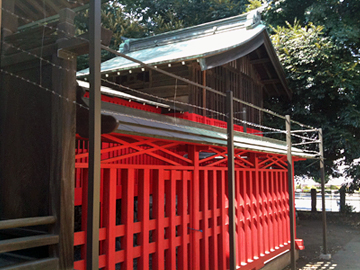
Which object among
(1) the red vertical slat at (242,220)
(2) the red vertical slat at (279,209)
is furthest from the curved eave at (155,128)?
(2) the red vertical slat at (279,209)

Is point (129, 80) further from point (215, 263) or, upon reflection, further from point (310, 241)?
point (310, 241)

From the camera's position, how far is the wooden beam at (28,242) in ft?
7.41

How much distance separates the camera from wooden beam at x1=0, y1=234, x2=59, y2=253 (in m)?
2.26

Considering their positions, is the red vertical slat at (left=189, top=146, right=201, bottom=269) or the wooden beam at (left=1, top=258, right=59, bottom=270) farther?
the red vertical slat at (left=189, top=146, right=201, bottom=269)

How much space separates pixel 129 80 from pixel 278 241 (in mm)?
5907

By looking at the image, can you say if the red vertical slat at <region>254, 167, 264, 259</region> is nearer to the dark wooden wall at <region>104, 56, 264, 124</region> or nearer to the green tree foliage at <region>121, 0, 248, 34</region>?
the dark wooden wall at <region>104, 56, 264, 124</region>

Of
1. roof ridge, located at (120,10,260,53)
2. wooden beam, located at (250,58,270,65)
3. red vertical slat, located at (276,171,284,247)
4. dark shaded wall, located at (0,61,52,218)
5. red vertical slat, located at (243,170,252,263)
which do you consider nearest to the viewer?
dark shaded wall, located at (0,61,52,218)

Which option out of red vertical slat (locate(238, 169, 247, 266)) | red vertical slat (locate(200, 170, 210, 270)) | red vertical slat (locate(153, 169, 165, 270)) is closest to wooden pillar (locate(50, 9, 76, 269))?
red vertical slat (locate(153, 169, 165, 270))

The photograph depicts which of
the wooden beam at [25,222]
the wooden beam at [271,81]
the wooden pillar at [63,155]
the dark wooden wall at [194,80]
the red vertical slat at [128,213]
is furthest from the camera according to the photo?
the wooden beam at [271,81]

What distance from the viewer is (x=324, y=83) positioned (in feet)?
45.2

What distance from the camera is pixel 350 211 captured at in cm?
1719

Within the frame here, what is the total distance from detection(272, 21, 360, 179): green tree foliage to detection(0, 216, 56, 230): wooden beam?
1265 centimetres

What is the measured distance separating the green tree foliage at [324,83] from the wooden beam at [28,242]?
12672 millimetres

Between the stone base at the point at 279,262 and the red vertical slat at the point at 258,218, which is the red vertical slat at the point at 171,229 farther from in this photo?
the stone base at the point at 279,262
